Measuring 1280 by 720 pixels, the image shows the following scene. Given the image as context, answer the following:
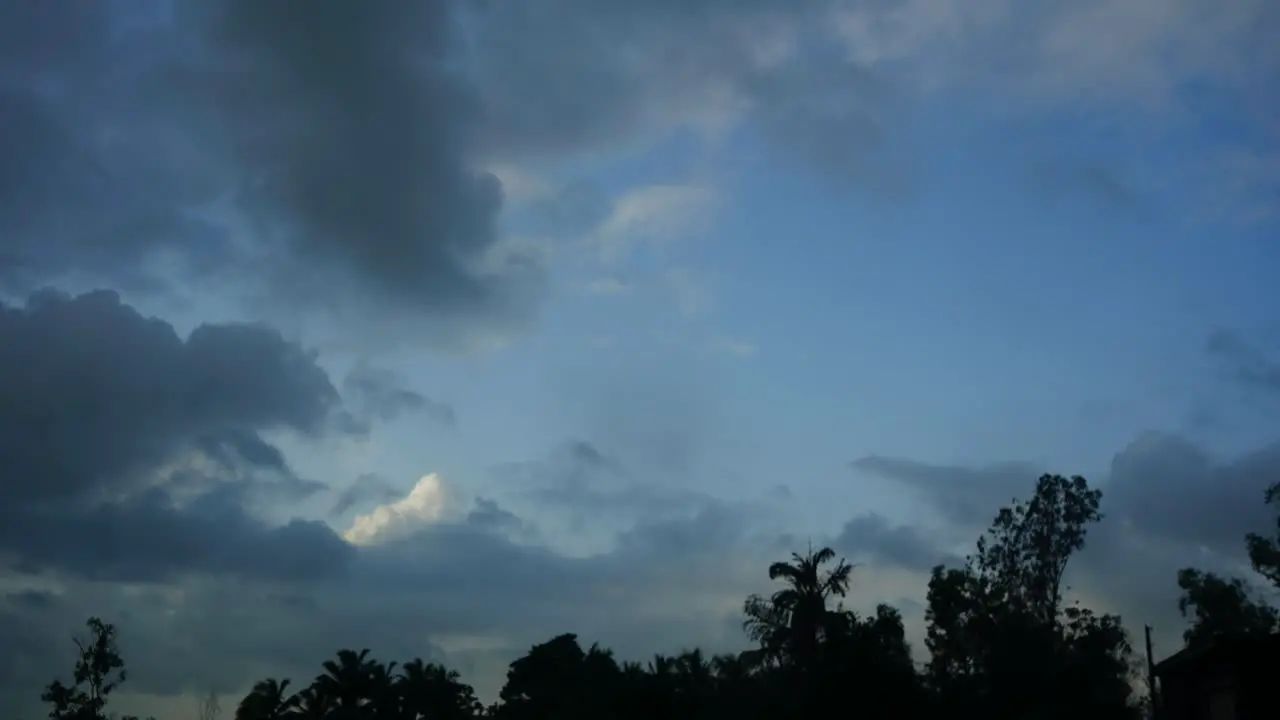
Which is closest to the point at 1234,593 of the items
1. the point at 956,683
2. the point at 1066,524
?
the point at 1066,524

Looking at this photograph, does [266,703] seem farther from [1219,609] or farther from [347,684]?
[1219,609]

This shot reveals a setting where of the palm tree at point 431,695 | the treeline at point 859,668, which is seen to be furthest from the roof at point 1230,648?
the palm tree at point 431,695

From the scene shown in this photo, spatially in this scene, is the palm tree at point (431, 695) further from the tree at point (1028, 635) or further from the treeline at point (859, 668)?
the tree at point (1028, 635)

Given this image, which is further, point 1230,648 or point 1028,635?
point 1028,635

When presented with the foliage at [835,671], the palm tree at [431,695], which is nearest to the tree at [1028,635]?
the foliage at [835,671]

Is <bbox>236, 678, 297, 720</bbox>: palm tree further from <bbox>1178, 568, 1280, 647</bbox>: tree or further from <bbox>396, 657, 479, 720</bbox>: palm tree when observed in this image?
<bbox>1178, 568, 1280, 647</bbox>: tree

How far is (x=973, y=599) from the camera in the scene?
71.8 metres

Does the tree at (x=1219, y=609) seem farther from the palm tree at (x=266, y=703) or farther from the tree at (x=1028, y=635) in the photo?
the palm tree at (x=266, y=703)

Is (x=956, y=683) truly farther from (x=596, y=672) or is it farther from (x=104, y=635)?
(x=104, y=635)

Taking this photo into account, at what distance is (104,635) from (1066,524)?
57.1 metres

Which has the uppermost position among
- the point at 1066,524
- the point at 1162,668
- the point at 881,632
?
the point at 1066,524

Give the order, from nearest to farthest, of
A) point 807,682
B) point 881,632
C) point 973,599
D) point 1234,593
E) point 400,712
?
point 807,682 < point 881,632 < point 1234,593 < point 973,599 < point 400,712

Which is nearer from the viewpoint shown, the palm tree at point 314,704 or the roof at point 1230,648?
the roof at point 1230,648

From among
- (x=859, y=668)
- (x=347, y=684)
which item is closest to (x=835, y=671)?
(x=859, y=668)
